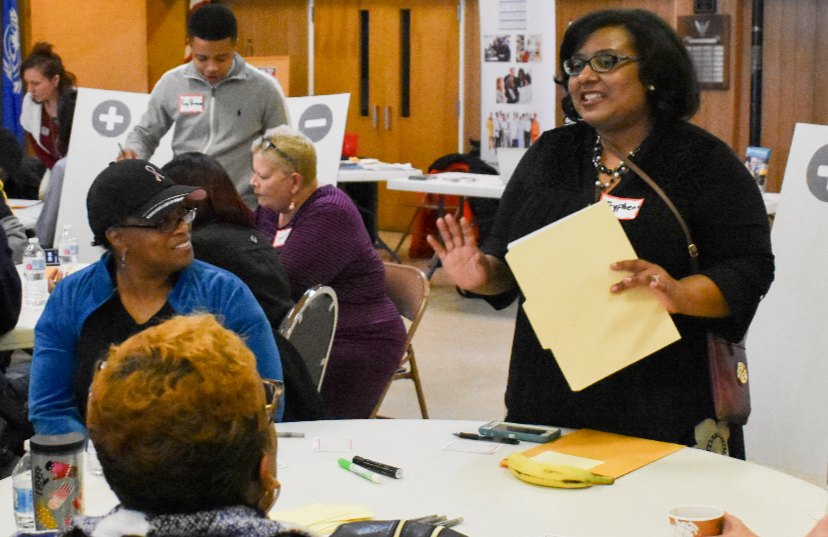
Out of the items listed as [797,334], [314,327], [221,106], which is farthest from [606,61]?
[221,106]

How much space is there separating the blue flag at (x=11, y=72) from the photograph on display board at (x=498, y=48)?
192 inches

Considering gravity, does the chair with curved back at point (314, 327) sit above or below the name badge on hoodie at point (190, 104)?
below

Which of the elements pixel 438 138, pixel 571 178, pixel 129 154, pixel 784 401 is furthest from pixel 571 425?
pixel 438 138

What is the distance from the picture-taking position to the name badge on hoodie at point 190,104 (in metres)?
5.48

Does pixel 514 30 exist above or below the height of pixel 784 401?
above

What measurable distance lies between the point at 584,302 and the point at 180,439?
117 cm

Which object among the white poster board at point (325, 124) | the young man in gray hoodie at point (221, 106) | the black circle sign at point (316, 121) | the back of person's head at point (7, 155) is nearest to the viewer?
the young man in gray hoodie at point (221, 106)

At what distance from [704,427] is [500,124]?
7.23m

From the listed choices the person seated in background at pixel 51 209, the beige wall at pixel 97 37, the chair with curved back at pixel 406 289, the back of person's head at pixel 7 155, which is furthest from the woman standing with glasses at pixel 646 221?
the beige wall at pixel 97 37

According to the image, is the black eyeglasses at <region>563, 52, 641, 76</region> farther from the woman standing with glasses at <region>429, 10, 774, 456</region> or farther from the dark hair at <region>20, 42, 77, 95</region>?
the dark hair at <region>20, 42, 77, 95</region>

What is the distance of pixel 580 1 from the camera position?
33.7 feet

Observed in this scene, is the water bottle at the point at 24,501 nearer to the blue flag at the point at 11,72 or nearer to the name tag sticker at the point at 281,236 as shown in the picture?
the name tag sticker at the point at 281,236

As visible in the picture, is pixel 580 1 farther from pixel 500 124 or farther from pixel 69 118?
pixel 69 118

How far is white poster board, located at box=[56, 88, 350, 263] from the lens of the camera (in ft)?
22.5
